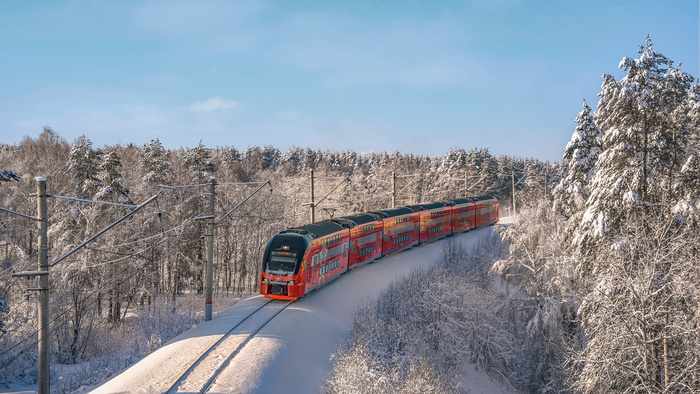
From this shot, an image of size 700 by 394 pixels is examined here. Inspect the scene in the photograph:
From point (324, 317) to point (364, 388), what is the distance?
8.22m

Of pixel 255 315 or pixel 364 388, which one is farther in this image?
pixel 255 315

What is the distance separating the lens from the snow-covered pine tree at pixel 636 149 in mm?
19109

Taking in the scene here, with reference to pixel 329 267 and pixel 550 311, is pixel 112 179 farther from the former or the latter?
pixel 550 311

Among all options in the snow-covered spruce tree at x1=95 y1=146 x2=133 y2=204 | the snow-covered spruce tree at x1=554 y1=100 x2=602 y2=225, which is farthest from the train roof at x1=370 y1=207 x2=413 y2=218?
the snow-covered spruce tree at x1=95 y1=146 x2=133 y2=204

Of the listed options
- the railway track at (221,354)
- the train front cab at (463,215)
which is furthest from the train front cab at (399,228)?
the railway track at (221,354)

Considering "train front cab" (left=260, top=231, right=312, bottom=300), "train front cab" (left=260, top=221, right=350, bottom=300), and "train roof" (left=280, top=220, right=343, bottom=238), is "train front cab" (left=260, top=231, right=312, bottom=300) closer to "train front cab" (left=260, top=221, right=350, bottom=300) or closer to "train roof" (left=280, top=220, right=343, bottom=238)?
"train front cab" (left=260, top=221, right=350, bottom=300)

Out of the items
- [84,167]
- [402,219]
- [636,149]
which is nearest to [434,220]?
[402,219]

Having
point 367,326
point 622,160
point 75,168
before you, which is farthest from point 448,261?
point 75,168

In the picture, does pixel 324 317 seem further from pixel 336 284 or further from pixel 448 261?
pixel 448 261

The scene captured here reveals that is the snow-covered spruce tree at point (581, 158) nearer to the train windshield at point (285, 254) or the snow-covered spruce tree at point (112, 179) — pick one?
the train windshield at point (285, 254)

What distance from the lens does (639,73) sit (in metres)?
19.7

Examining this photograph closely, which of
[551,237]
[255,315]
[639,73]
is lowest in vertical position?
[255,315]

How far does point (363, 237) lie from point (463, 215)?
20362mm

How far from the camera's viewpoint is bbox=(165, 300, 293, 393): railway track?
47.8 ft
